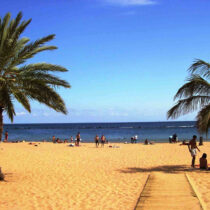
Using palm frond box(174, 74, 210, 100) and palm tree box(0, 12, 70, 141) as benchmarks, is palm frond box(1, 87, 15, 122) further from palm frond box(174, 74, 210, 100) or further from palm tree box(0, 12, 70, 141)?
palm frond box(174, 74, 210, 100)

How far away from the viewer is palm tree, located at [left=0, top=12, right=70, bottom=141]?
9.36 meters

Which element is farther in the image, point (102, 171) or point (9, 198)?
point (102, 171)

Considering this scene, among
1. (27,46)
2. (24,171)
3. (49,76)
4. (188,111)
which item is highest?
(27,46)

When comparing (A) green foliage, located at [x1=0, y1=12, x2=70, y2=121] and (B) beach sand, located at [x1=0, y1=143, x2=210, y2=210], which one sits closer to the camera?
(B) beach sand, located at [x1=0, y1=143, x2=210, y2=210]

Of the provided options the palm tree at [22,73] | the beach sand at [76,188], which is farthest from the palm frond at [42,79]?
the beach sand at [76,188]

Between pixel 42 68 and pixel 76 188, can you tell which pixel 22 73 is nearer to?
pixel 42 68

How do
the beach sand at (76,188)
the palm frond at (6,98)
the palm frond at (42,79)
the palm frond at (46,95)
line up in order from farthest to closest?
the palm frond at (46,95), the palm frond at (42,79), the palm frond at (6,98), the beach sand at (76,188)

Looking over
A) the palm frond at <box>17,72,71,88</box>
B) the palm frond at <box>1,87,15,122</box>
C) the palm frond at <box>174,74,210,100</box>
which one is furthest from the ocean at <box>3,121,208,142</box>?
the palm frond at <box>1,87,15,122</box>

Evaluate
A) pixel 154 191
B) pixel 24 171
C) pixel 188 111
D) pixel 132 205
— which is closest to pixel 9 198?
pixel 132 205

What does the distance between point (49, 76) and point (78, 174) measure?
14.7 ft

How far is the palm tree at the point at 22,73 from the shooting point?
9.36 metres

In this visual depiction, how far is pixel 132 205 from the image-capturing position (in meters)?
7.14

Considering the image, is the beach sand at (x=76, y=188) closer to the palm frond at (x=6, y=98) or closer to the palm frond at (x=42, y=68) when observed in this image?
the palm frond at (x=6, y=98)

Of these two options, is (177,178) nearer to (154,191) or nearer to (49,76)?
(154,191)
